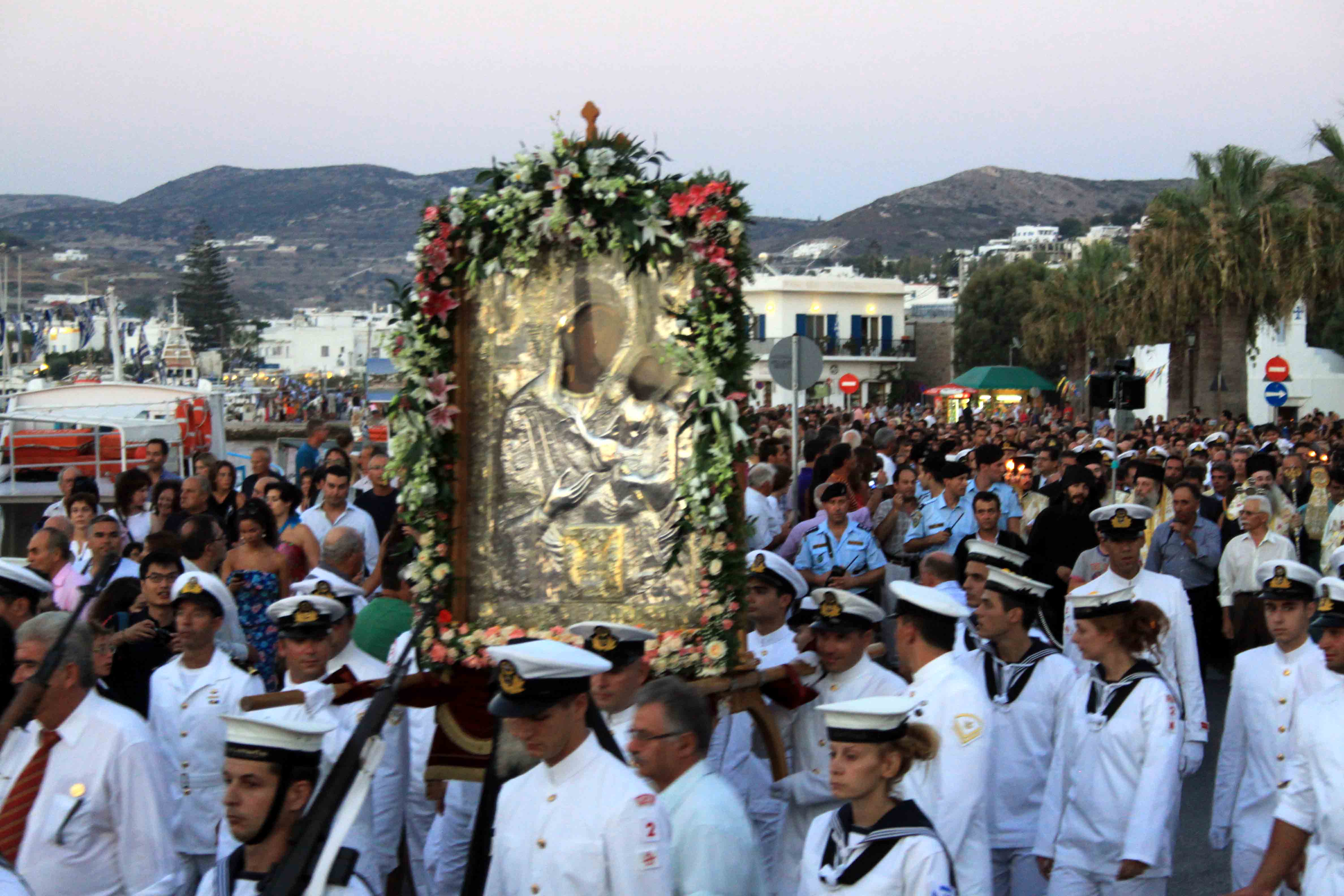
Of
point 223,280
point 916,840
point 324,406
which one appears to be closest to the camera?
point 916,840

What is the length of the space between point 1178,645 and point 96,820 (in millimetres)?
5281

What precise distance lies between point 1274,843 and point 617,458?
3.41m

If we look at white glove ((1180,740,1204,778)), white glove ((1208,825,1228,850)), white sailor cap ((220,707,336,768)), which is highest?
white sailor cap ((220,707,336,768))

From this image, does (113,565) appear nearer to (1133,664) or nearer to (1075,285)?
(1133,664)

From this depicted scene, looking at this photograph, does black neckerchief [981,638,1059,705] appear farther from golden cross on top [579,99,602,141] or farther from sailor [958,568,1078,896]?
golden cross on top [579,99,602,141]

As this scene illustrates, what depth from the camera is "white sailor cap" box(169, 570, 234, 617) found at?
636 cm

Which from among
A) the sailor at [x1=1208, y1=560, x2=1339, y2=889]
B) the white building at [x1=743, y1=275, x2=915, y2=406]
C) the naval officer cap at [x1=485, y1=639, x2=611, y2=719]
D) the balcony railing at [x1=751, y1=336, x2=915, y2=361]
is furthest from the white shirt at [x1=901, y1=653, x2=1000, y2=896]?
the balcony railing at [x1=751, y1=336, x2=915, y2=361]

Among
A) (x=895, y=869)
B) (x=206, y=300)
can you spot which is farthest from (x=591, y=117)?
(x=206, y=300)

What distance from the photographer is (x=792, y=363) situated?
13.2 metres

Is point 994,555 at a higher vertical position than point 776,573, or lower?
higher

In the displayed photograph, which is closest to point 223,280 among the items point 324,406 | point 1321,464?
point 324,406

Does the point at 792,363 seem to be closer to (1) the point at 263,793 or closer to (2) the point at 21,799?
(2) the point at 21,799

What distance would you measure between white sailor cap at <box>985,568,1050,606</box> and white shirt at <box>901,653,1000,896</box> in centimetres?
104

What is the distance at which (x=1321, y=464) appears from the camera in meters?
14.3
